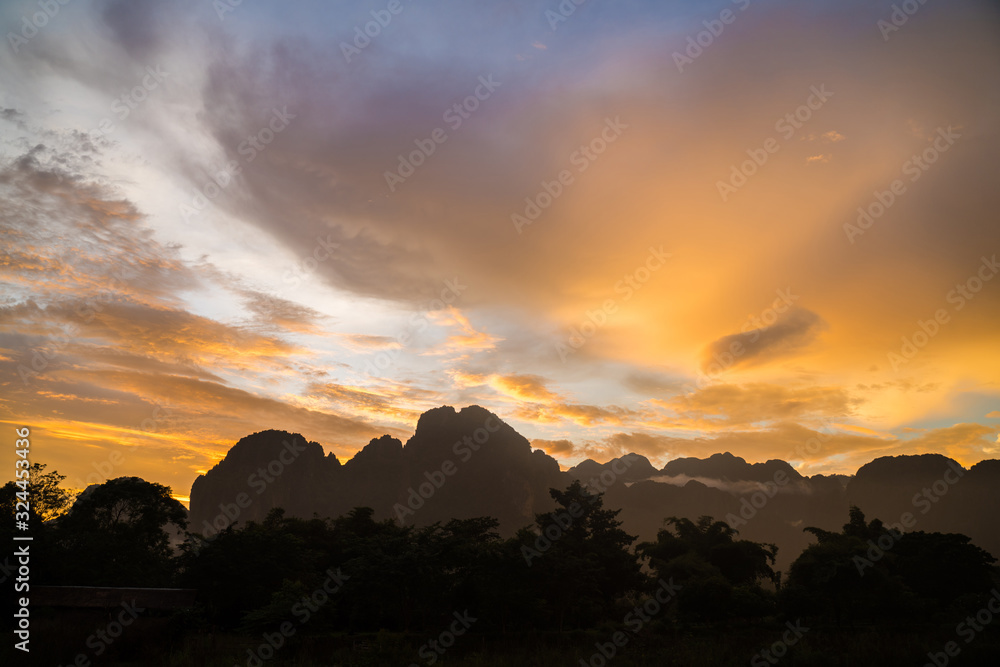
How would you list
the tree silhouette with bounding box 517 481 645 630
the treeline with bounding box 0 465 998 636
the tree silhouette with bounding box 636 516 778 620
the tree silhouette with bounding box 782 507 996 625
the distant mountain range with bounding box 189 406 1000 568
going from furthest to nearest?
the distant mountain range with bounding box 189 406 1000 568
the tree silhouette with bounding box 636 516 778 620
the tree silhouette with bounding box 782 507 996 625
the tree silhouette with bounding box 517 481 645 630
the treeline with bounding box 0 465 998 636

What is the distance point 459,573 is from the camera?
26.8 m

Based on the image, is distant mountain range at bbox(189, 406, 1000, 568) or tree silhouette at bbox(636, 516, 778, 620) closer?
tree silhouette at bbox(636, 516, 778, 620)

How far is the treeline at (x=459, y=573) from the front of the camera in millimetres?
25828

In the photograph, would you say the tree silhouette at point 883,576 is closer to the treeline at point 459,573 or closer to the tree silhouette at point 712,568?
the treeline at point 459,573

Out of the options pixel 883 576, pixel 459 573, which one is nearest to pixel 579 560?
pixel 459 573

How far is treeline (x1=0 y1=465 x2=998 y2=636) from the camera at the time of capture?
2583 centimetres

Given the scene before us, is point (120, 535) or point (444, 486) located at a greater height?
point (444, 486)

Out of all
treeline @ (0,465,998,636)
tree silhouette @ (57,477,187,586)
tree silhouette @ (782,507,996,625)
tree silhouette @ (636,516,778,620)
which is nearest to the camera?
treeline @ (0,465,998,636)

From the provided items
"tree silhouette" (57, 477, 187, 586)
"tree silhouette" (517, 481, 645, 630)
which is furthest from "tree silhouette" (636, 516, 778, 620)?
"tree silhouette" (57, 477, 187, 586)

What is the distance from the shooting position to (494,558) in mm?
27219

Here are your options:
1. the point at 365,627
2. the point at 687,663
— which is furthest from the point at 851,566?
the point at 365,627

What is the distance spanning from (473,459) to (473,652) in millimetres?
168141

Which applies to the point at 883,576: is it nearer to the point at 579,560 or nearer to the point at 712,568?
the point at 712,568

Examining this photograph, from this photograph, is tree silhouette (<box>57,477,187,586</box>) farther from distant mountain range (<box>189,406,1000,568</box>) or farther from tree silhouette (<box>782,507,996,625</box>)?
distant mountain range (<box>189,406,1000,568</box>)
